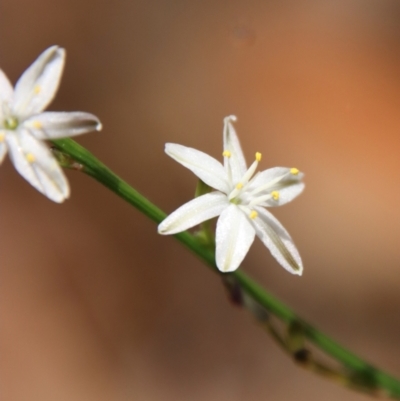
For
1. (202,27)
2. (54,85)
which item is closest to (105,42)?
(202,27)

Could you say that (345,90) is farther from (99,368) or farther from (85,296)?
(99,368)

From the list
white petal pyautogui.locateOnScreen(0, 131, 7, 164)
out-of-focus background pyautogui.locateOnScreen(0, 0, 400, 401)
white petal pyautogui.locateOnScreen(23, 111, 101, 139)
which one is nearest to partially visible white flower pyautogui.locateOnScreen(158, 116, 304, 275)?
white petal pyautogui.locateOnScreen(23, 111, 101, 139)

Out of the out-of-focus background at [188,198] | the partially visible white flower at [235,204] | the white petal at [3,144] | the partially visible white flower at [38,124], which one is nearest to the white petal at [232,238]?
the partially visible white flower at [235,204]

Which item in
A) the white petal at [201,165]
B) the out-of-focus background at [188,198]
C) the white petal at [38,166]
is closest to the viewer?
the white petal at [38,166]

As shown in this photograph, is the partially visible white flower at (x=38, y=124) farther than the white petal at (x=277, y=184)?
No

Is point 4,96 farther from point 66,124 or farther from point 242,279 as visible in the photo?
point 242,279

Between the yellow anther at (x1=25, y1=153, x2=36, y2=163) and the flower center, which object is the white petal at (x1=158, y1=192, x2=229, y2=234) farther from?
the yellow anther at (x1=25, y1=153, x2=36, y2=163)

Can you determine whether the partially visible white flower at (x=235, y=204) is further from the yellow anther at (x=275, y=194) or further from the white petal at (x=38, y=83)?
the white petal at (x=38, y=83)
